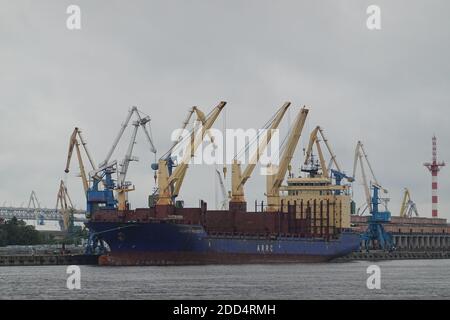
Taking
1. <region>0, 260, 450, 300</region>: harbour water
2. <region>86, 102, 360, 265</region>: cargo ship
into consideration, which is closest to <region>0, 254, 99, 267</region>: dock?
<region>86, 102, 360, 265</region>: cargo ship

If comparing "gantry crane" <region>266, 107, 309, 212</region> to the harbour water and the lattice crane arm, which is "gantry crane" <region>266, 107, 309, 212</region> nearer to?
the lattice crane arm

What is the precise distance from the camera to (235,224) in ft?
387

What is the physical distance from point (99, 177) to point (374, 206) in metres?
52.9

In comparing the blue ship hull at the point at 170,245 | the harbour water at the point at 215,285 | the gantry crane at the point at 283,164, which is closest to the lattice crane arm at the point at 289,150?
the gantry crane at the point at 283,164

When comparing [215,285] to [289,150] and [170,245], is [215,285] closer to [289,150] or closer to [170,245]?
[170,245]

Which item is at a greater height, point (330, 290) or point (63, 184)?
point (63, 184)

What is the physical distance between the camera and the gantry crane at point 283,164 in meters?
128

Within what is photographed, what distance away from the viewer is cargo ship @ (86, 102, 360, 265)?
10456cm

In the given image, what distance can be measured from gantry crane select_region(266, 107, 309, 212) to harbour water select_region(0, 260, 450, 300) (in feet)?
113
